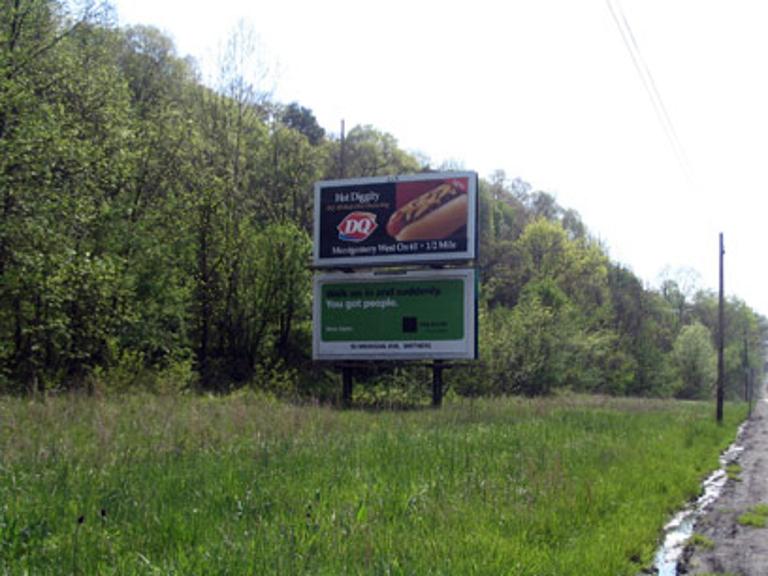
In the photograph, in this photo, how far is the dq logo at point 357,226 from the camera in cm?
2462

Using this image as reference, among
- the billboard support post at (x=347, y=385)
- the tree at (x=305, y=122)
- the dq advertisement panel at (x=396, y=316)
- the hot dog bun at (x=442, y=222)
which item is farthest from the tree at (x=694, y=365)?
the hot dog bun at (x=442, y=222)

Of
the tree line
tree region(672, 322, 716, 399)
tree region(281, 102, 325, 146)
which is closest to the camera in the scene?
the tree line

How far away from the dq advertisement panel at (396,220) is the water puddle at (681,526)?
10.3m

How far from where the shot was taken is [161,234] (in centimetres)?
2880

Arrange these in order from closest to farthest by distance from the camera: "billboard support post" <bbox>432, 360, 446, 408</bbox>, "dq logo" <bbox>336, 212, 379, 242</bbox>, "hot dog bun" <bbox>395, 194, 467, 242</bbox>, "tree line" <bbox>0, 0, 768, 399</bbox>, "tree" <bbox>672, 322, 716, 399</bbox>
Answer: "tree line" <bbox>0, 0, 768, 399</bbox>, "hot dog bun" <bbox>395, 194, 467, 242</bbox>, "dq logo" <bbox>336, 212, 379, 242</bbox>, "billboard support post" <bbox>432, 360, 446, 408</bbox>, "tree" <bbox>672, 322, 716, 399</bbox>

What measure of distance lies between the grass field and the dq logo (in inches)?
381

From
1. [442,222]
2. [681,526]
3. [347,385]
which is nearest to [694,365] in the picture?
[347,385]

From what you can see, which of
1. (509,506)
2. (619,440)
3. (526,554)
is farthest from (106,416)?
(619,440)

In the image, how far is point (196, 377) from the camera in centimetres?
2788

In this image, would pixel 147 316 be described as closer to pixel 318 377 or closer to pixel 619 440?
pixel 318 377

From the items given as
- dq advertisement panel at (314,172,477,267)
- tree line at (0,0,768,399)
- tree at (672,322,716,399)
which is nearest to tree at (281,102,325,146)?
tree line at (0,0,768,399)

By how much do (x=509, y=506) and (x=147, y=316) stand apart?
20497mm

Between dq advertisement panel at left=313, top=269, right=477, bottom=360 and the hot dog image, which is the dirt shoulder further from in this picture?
the hot dog image

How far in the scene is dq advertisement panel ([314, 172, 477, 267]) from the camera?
2377 cm
